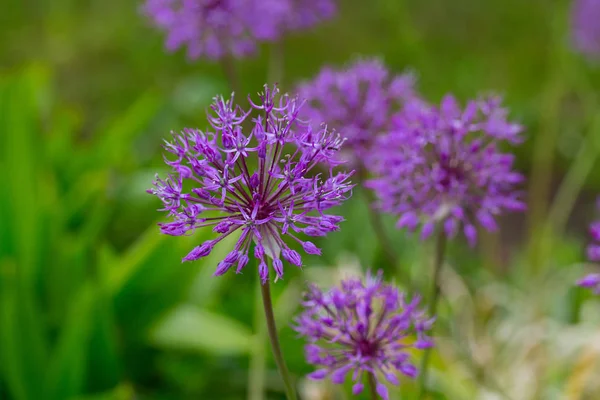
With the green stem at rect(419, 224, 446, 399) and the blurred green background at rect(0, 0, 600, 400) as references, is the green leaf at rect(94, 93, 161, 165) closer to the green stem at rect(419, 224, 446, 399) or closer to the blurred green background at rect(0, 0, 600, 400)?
Result: the blurred green background at rect(0, 0, 600, 400)

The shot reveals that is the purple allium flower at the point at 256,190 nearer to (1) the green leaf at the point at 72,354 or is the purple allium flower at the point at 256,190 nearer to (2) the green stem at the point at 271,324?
(2) the green stem at the point at 271,324

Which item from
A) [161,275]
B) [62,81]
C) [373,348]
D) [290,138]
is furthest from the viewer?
[62,81]

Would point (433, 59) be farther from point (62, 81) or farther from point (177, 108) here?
point (62, 81)

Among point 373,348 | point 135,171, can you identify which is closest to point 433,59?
point 135,171

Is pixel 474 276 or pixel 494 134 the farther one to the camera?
pixel 474 276

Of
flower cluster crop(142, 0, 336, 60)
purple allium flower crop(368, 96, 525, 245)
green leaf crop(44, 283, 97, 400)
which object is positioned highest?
flower cluster crop(142, 0, 336, 60)

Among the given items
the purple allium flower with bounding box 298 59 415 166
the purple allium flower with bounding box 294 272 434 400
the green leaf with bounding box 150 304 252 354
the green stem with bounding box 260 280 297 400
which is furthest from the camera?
the green leaf with bounding box 150 304 252 354

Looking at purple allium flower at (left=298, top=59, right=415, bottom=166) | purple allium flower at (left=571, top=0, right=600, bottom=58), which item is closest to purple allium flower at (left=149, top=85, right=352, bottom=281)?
purple allium flower at (left=298, top=59, right=415, bottom=166)

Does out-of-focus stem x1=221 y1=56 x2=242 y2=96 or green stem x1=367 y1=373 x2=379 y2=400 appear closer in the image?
green stem x1=367 y1=373 x2=379 y2=400
